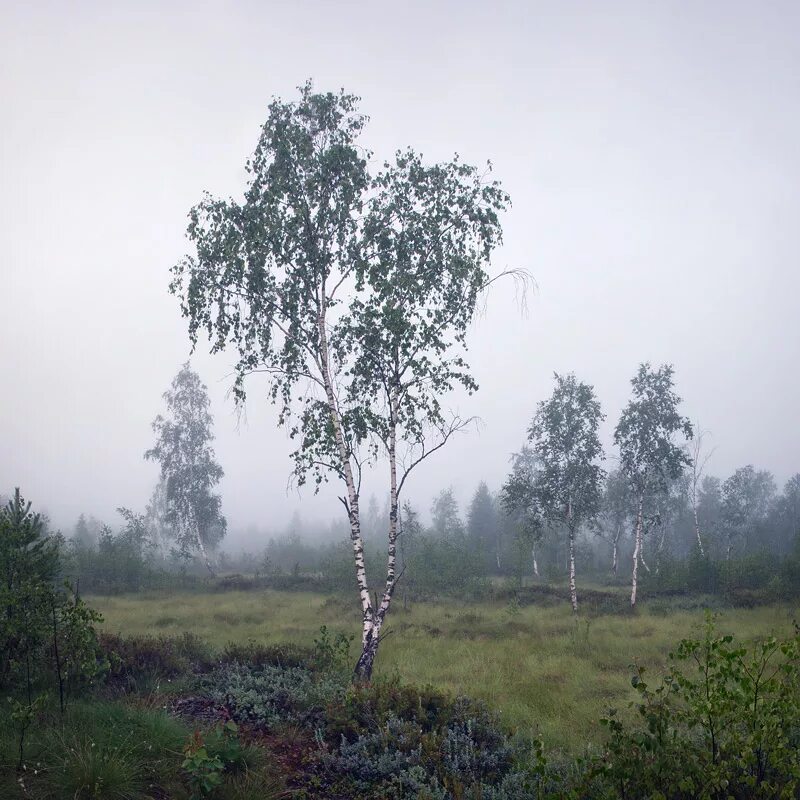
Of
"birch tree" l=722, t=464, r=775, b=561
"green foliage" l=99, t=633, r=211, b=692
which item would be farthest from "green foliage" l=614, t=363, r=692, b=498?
"green foliage" l=99, t=633, r=211, b=692

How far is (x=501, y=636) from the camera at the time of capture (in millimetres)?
18609

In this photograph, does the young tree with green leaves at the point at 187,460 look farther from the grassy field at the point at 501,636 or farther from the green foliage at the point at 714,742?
the green foliage at the point at 714,742

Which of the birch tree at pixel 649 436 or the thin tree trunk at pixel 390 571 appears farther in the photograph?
the birch tree at pixel 649 436

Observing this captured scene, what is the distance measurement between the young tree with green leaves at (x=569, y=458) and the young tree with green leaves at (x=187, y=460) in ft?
83.8

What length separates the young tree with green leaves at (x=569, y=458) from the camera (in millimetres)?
24359

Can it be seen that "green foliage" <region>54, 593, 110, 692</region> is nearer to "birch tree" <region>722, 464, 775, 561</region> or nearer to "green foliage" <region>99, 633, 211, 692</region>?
"green foliage" <region>99, 633, 211, 692</region>

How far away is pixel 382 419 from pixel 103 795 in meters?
8.33

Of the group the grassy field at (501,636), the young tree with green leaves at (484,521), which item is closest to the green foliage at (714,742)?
the grassy field at (501,636)

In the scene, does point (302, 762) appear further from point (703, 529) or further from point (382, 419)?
point (703, 529)

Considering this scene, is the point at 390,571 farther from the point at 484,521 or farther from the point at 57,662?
the point at 484,521

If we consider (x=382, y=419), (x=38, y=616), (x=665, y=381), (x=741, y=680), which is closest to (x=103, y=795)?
(x=38, y=616)

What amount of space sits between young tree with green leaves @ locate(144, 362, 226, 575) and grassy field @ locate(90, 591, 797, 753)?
9773 millimetres

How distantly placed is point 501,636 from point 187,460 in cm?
2857

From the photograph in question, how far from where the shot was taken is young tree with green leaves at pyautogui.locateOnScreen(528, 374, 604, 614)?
79.9 feet
